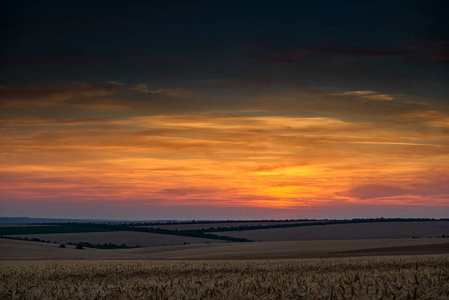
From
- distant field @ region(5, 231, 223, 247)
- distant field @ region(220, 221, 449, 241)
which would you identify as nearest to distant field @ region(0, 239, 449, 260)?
distant field @ region(5, 231, 223, 247)

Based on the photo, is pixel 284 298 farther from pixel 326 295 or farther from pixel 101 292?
pixel 101 292

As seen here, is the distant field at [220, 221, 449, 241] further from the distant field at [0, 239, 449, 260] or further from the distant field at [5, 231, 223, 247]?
the distant field at [0, 239, 449, 260]

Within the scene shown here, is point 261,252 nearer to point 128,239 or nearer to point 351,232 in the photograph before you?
point 128,239

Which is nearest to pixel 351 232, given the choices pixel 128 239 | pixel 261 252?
pixel 128 239

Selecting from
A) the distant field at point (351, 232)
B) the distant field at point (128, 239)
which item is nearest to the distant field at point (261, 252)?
the distant field at point (128, 239)

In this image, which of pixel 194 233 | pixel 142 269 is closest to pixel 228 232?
pixel 194 233

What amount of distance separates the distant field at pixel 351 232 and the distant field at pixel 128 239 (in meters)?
17.3

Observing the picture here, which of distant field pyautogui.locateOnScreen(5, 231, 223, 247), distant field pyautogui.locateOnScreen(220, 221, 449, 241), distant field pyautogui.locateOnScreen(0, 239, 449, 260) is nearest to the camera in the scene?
distant field pyautogui.locateOnScreen(0, 239, 449, 260)

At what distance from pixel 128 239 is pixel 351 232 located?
2207 inches

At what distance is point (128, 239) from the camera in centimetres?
12200

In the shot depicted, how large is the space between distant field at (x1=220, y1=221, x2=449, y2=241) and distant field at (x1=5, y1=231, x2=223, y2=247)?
681 inches

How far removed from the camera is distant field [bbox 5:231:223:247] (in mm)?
116375

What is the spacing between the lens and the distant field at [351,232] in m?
122

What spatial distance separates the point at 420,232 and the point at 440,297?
13219 centimetres
